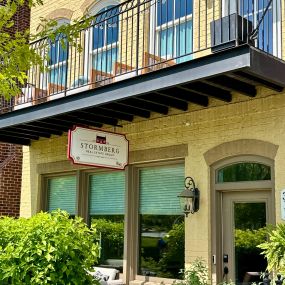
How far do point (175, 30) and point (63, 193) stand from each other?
4.10 m

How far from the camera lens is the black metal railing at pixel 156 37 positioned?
694cm

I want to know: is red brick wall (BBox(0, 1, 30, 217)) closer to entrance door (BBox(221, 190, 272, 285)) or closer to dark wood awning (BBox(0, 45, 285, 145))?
dark wood awning (BBox(0, 45, 285, 145))

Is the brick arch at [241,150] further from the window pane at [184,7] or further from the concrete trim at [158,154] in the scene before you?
the window pane at [184,7]

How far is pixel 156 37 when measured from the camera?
9.71 meters

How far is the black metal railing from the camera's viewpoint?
694 cm

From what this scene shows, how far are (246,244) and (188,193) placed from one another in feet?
3.77

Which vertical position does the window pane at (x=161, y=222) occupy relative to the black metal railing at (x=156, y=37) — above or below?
below

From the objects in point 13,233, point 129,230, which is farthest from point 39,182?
point 13,233

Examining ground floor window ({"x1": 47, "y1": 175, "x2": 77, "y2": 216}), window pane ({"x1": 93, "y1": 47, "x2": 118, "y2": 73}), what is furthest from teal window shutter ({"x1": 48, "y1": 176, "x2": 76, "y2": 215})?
window pane ({"x1": 93, "y1": 47, "x2": 118, "y2": 73})

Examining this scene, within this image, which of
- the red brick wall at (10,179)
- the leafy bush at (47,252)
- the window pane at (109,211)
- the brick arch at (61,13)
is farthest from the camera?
the red brick wall at (10,179)

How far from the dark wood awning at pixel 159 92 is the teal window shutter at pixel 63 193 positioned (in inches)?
41.6

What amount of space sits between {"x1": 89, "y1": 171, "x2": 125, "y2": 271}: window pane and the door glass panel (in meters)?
2.53

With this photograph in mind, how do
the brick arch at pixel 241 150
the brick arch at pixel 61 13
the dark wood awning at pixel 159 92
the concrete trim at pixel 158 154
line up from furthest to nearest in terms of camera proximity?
1. the brick arch at pixel 61 13
2. the concrete trim at pixel 158 154
3. the brick arch at pixel 241 150
4. the dark wood awning at pixel 159 92

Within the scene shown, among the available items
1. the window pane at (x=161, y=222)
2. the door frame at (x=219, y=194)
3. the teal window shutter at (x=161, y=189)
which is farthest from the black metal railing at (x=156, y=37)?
the window pane at (x=161, y=222)
